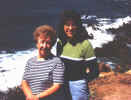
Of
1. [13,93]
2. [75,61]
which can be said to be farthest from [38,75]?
[13,93]

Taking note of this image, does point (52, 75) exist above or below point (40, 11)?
below

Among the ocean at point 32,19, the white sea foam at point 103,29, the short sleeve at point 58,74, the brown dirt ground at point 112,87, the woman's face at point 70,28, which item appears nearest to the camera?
the short sleeve at point 58,74

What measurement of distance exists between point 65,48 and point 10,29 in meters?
4.48

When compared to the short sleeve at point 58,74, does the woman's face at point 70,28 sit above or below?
above

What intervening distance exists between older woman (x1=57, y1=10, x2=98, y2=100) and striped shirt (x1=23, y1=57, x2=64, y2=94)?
343mm

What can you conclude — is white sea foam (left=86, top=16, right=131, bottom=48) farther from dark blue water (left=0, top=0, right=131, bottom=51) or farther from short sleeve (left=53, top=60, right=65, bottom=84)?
short sleeve (left=53, top=60, right=65, bottom=84)

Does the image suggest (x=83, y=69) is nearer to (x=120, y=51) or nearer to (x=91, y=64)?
(x=91, y=64)

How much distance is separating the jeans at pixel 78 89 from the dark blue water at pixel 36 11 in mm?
3515

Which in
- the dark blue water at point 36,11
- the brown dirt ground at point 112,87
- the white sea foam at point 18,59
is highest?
the dark blue water at point 36,11

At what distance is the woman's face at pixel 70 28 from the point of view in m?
2.15

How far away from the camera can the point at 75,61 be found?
2.20m

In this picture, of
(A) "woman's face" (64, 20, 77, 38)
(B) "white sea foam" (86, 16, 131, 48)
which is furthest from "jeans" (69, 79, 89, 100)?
(B) "white sea foam" (86, 16, 131, 48)

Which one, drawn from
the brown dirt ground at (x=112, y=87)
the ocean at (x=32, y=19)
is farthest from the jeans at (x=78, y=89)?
the ocean at (x=32, y=19)

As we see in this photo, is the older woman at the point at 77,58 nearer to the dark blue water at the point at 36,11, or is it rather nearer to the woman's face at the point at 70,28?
the woman's face at the point at 70,28
